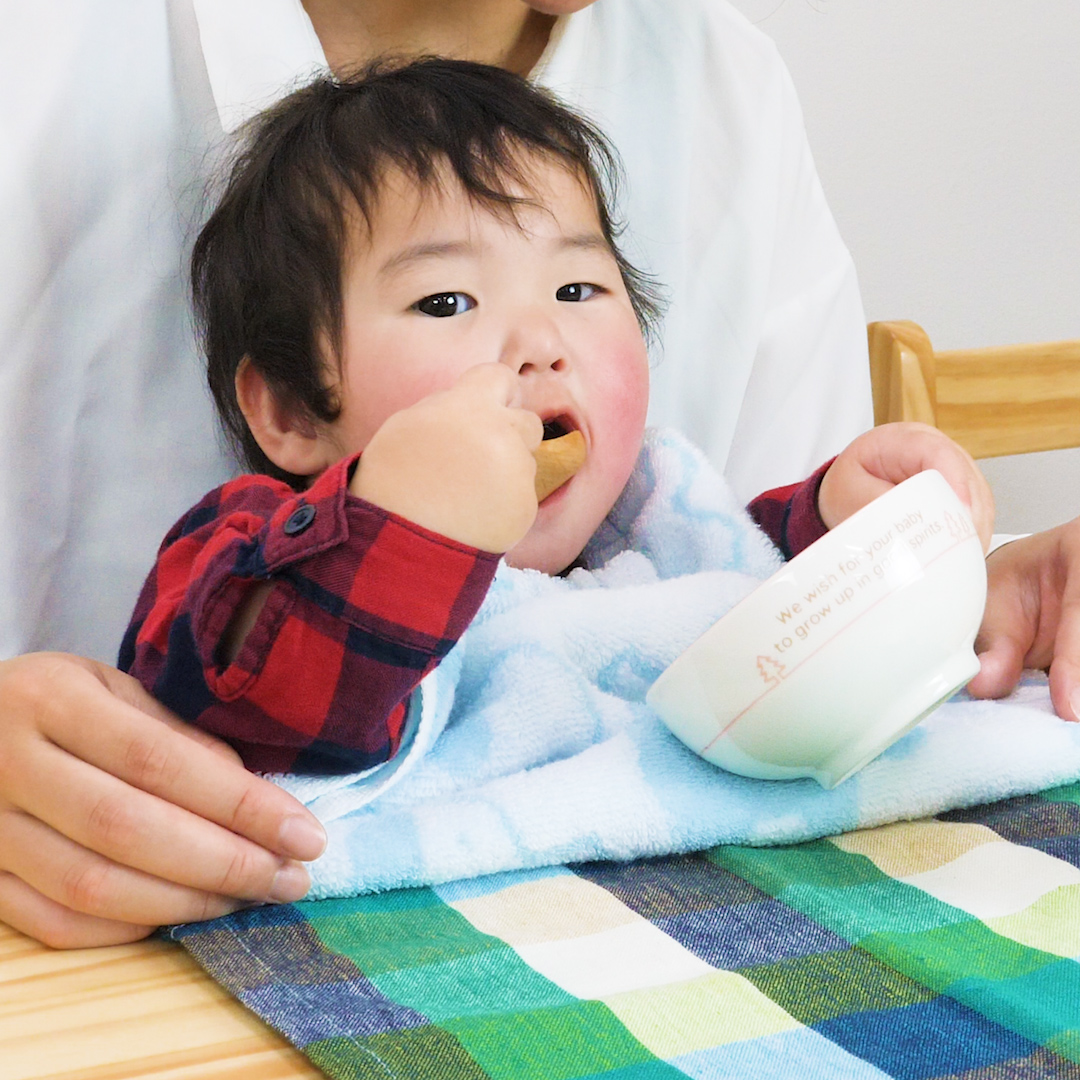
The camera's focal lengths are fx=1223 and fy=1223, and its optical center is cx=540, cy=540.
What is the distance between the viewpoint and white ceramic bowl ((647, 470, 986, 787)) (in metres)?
0.48

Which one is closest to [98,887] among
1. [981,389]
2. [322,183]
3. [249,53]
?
[322,183]

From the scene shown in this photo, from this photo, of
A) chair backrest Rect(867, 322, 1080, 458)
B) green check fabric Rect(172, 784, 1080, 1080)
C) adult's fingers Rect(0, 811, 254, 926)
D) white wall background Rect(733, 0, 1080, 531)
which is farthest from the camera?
white wall background Rect(733, 0, 1080, 531)

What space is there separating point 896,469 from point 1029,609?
12cm

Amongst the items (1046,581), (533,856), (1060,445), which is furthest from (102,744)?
(1060,445)

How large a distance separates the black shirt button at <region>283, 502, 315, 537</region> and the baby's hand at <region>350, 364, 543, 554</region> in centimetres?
2

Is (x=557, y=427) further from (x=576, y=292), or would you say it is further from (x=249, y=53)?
(x=249, y=53)

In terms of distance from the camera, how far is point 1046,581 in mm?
778

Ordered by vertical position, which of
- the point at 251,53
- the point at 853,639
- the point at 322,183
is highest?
the point at 251,53

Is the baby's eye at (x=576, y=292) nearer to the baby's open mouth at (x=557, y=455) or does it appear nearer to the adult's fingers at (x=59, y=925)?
the baby's open mouth at (x=557, y=455)

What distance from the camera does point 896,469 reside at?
2.56 ft

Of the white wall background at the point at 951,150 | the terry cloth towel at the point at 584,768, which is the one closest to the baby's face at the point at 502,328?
Answer: the terry cloth towel at the point at 584,768

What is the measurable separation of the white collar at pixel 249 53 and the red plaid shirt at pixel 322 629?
492 mm

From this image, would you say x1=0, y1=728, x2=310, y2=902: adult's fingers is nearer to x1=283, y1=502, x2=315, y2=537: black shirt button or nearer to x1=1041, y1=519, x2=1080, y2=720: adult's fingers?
x1=283, y1=502, x2=315, y2=537: black shirt button

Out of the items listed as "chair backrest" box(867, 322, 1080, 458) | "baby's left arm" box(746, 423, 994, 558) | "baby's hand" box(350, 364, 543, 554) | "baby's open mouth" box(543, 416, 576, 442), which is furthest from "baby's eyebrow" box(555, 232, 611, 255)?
"chair backrest" box(867, 322, 1080, 458)
